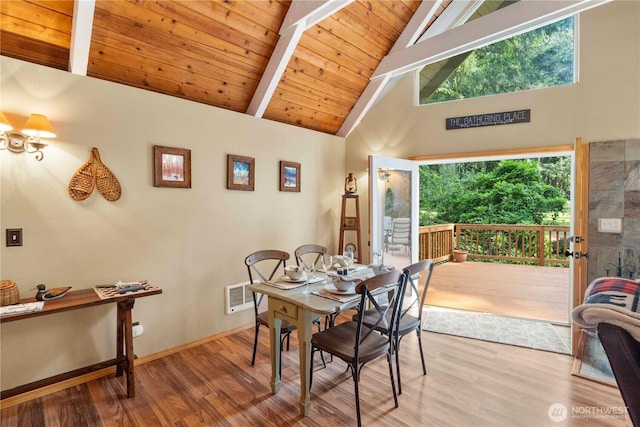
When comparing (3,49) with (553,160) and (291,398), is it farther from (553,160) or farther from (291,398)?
(553,160)

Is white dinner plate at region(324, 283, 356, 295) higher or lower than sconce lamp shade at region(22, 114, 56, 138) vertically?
lower

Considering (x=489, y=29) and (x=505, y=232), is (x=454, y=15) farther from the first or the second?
(x=505, y=232)

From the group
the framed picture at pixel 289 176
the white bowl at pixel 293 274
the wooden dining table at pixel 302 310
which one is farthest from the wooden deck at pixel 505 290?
the wooden dining table at pixel 302 310

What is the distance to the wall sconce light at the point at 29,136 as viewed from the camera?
2.05m

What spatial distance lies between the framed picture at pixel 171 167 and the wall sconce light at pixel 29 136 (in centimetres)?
74

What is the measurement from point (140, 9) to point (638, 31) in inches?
176

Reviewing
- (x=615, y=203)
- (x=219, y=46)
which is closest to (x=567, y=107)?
(x=615, y=203)

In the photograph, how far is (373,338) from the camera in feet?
7.16

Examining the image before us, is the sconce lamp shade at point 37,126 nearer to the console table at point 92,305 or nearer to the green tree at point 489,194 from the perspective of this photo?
the console table at point 92,305

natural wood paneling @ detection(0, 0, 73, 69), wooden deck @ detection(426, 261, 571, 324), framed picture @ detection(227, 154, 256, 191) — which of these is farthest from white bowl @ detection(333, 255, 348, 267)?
natural wood paneling @ detection(0, 0, 73, 69)

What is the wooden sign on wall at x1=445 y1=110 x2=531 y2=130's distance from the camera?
3.49 m

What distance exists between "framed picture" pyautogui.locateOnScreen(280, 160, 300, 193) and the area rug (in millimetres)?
2277

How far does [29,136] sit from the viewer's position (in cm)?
215

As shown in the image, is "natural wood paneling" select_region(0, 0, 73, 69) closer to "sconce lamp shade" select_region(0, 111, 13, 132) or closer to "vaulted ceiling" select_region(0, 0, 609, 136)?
"vaulted ceiling" select_region(0, 0, 609, 136)
